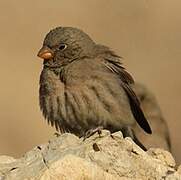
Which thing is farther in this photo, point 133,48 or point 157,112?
point 133,48

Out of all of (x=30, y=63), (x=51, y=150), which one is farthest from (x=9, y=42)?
(x=51, y=150)

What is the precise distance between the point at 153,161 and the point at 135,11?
11879mm

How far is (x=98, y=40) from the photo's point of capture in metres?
18.6

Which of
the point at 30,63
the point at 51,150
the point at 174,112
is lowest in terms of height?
the point at 174,112

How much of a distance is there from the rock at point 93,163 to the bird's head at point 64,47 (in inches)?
113

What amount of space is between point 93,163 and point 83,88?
2939 mm

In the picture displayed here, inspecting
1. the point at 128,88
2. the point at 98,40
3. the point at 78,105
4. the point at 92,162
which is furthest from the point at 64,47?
the point at 98,40

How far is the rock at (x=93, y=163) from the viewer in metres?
6.38

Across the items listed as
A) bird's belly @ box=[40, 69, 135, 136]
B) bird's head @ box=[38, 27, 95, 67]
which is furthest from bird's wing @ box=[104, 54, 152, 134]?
bird's belly @ box=[40, 69, 135, 136]

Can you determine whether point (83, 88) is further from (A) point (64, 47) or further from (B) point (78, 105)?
(A) point (64, 47)

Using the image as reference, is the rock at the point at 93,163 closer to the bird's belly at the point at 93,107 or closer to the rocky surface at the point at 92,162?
the rocky surface at the point at 92,162

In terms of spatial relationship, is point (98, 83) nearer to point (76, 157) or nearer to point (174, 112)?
point (76, 157)

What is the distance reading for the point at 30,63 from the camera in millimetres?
16969

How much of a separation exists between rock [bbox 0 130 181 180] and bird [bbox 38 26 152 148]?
2114 mm
